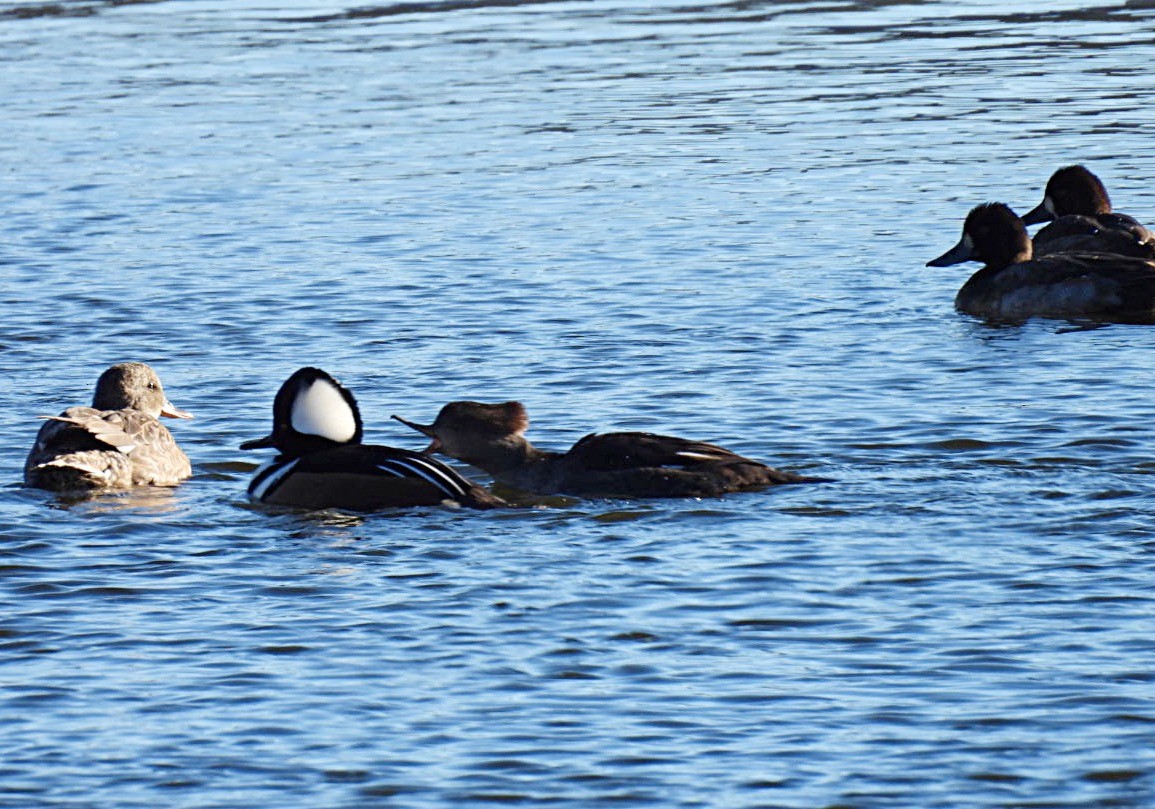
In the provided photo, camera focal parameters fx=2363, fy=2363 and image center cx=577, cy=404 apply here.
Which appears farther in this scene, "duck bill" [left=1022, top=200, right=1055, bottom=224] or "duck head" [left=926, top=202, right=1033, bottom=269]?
"duck bill" [left=1022, top=200, right=1055, bottom=224]

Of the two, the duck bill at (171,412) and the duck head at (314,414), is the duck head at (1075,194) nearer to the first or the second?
the duck bill at (171,412)

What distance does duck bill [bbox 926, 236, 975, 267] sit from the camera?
1920 cm

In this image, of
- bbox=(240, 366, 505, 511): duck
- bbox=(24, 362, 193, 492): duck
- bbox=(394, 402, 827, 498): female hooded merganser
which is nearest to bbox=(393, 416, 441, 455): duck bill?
bbox=(240, 366, 505, 511): duck

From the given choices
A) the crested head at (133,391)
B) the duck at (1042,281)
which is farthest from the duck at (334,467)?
the duck at (1042,281)

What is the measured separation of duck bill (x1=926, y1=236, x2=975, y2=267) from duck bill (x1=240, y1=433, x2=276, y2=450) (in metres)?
7.76

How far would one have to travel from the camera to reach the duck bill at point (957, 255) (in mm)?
19203

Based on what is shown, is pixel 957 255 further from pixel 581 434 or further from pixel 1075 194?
pixel 581 434

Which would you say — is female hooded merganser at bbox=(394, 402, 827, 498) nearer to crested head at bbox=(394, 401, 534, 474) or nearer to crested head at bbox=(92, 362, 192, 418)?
crested head at bbox=(394, 401, 534, 474)

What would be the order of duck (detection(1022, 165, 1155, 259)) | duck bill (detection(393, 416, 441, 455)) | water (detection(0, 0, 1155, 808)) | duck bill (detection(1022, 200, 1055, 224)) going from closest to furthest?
water (detection(0, 0, 1155, 808)), duck bill (detection(393, 416, 441, 455)), duck (detection(1022, 165, 1155, 259)), duck bill (detection(1022, 200, 1055, 224))

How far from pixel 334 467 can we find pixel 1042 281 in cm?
763

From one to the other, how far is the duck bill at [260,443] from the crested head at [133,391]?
0.98 metres

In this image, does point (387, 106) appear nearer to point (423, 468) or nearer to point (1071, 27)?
point (1071, 27)

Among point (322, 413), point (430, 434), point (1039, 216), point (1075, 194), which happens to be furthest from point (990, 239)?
point (322, 413)

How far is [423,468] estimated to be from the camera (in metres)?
12.4
